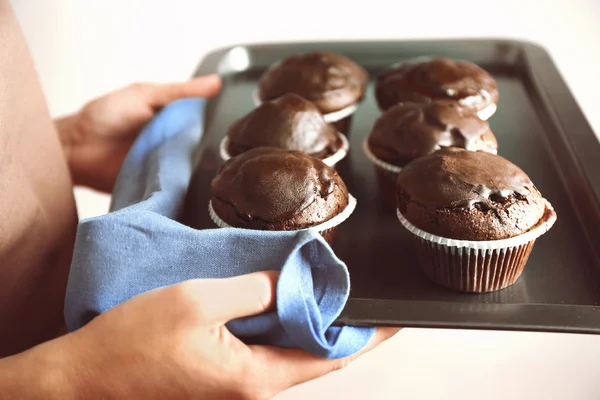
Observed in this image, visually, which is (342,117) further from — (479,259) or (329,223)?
(479,259)

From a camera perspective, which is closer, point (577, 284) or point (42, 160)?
point (577, 284)

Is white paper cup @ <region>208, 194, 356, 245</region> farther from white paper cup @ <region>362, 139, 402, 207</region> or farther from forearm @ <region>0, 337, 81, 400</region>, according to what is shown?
forearm @ <region>0, 337, 81, 400</region>

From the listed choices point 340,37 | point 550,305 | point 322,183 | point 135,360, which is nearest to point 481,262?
point 550,305

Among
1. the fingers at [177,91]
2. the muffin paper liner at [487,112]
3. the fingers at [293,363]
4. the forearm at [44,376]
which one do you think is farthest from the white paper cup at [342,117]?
the forearm at [44,376]

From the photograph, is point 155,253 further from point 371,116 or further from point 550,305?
point 371,116

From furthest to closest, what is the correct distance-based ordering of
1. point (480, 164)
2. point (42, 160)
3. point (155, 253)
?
point (42, 160), point (480, 164), point (155, 253)

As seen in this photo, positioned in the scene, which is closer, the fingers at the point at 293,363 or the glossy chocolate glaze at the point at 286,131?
the fingers at the point at 293,363

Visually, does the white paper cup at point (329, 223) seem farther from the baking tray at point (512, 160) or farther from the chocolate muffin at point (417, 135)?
the chocolate muffin at point (417, 135)
